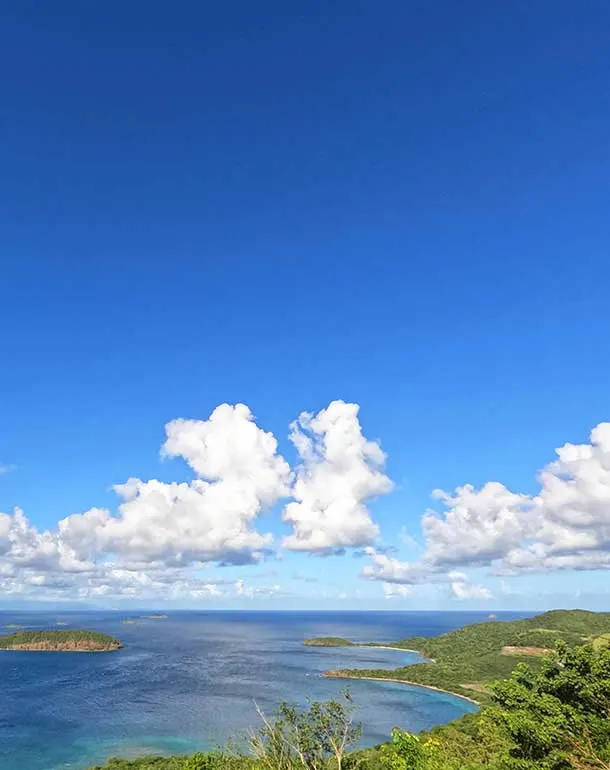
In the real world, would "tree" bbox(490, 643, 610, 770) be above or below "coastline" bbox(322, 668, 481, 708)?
above

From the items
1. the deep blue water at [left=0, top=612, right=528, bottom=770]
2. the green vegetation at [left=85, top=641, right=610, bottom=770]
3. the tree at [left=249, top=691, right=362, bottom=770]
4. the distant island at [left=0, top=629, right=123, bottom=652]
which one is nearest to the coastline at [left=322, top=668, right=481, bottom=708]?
the deep blue water at [left=0, top=612, right=528, bottom=770]

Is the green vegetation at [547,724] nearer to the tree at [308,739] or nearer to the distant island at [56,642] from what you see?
the tree at [308,739]

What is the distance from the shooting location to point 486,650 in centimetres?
16250

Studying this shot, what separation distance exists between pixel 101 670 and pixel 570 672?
148 m

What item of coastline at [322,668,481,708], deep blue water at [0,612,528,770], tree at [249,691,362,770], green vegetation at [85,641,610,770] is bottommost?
coastline at [322,668,481,708]

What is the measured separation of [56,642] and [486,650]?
146187 mm

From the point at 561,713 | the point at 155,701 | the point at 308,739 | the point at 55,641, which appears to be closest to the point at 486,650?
the point at 155,701

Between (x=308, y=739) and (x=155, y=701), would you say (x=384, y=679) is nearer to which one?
(x=155, y=701)

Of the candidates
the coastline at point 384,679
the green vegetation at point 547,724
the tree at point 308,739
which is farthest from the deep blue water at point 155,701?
the green vegetation at point 547,724

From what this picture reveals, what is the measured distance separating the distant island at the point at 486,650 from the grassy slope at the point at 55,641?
3865 inches

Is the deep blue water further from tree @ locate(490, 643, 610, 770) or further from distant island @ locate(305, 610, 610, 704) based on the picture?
tree @ locate(490, 643, 610, 770)

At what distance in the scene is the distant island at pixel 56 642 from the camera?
188 m

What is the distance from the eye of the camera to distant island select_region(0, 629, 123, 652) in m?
188

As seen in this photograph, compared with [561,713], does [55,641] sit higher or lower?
lower
